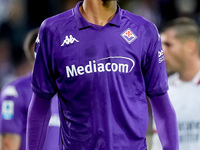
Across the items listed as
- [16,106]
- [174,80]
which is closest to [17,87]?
[16,106]

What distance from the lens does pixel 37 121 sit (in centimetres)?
292

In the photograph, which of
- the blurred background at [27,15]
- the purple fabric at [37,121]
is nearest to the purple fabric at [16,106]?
the purple fabric at [37,121]

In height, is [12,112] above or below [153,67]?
below

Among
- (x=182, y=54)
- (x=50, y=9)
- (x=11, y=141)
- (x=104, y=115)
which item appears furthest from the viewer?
(x=50, y=9)

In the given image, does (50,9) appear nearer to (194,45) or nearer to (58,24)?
(194,45)

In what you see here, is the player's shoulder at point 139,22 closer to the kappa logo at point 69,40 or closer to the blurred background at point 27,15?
the kappa logo at point 69,40

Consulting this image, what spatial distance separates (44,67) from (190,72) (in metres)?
2.69

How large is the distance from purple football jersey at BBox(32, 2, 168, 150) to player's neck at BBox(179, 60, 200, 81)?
239 cm

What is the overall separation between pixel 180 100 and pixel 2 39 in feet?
18.2

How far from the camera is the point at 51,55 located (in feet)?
9.08

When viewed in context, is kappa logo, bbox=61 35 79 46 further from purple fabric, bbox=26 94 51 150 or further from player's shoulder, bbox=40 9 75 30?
purple fabric, bbox=26 94 51 150

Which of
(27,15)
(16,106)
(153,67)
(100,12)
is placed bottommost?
(27,15)

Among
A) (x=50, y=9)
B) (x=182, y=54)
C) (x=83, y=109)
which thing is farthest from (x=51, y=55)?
(x=50, y=9)

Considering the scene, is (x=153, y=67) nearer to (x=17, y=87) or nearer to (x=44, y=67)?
(x=44, y=67)
